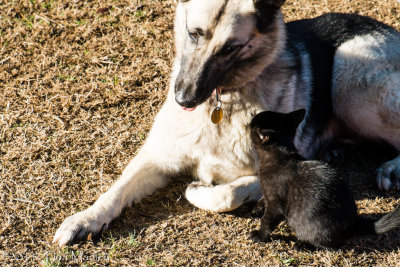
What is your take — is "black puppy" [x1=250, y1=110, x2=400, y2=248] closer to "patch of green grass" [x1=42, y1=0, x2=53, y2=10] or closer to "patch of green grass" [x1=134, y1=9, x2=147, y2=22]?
"patch of green grass" [x1=134, y1=9, x2=147, y2=22]

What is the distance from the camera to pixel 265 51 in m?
3.55

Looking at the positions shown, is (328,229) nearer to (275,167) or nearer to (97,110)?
(275,167)

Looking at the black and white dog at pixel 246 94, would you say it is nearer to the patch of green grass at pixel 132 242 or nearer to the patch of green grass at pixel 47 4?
the patch of green grass at pixel 132 242

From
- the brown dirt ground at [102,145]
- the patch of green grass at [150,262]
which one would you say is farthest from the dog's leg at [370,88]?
the patch of green grass at [150,262]

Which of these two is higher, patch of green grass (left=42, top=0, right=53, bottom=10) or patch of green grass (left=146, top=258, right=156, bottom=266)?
patch of green grass (left=42, top=0, right=53, bottom=10)

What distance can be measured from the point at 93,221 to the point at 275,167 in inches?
54.6

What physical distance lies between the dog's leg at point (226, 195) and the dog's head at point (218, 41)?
0.82 m

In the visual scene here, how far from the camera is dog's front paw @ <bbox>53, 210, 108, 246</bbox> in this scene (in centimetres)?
348

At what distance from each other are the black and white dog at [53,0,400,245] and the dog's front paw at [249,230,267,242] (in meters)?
0.29

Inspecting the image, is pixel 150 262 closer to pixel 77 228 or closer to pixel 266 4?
pixel 77 228

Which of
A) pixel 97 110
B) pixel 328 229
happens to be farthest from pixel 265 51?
pixel 97 110

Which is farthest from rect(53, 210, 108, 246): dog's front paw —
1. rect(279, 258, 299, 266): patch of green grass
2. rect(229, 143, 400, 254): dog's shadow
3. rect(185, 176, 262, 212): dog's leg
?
rect(279, 258, 299, 266): patch of green grass

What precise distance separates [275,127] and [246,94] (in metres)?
0.42

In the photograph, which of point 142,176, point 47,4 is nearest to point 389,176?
point 142,176
